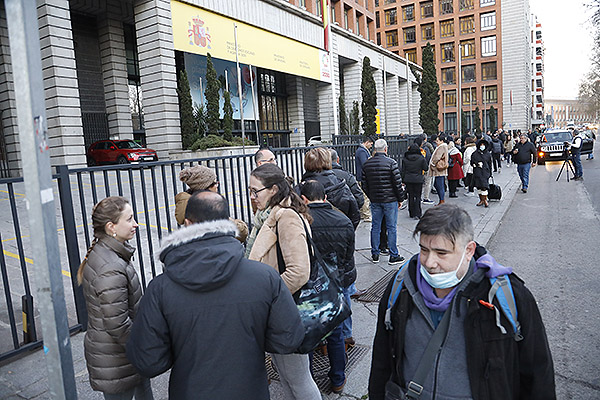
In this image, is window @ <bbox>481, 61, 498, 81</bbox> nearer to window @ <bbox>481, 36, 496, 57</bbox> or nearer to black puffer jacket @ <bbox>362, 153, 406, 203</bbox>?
window @ <bbox>481, 36, 496, 57</bbox>

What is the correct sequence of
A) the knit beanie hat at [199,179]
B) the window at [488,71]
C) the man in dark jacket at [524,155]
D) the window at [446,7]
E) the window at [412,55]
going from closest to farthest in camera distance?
the knit beanie hat at [199,179], the man in dark jacket at [524,155], the window at [488,71], the window at [446,7], the window at [412,55]

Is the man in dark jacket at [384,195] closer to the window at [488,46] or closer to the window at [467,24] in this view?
the window at [488,46]

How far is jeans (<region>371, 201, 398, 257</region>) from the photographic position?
23.3 feet

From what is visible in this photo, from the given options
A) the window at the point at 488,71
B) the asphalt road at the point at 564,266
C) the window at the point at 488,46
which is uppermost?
the window at the point at 488,46

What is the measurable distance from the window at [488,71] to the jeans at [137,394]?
66423 millimetres

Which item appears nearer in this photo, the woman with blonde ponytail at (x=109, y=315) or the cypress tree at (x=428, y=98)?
the woman with blonde ponytail at (x=109, y=315)

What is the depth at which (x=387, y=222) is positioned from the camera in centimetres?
722

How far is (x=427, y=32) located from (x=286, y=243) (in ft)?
222

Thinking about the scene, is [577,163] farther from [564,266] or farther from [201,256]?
[201,256]

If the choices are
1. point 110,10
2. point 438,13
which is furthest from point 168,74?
point 438,13

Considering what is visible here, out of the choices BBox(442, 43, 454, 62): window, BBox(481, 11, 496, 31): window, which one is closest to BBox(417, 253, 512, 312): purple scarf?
BBox(481, 11, 496, 31): window

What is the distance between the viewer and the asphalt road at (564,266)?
3770mm

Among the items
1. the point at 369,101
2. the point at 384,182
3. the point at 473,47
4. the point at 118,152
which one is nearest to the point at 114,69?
the point at 118,152

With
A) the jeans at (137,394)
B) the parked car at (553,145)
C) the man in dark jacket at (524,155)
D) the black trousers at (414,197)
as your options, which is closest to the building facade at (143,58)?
the black trousers at (414,197)
